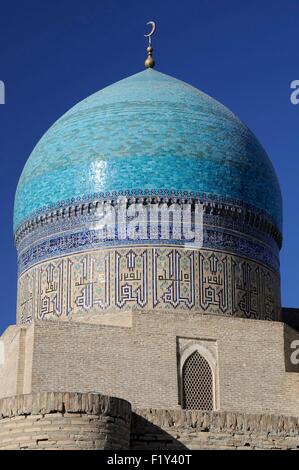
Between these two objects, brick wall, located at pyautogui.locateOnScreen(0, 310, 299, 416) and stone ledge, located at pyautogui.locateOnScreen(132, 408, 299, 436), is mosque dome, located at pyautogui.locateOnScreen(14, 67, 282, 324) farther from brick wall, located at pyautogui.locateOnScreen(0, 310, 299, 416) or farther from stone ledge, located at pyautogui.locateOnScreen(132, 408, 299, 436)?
stone ledge, located at pyautogui.locateOnScreen(132, 408, 299, 436)

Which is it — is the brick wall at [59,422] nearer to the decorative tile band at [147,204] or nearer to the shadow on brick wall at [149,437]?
the shadow on brick wall at [149,437]

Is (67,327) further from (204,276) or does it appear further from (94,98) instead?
(94,98)

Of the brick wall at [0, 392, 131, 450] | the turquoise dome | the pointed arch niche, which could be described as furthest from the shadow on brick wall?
the turquoise dome

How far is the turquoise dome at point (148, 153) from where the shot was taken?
1282 centimetres

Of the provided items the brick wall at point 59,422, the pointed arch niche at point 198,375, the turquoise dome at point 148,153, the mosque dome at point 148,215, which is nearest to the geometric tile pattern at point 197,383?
the pointed arch niche at point 198,375

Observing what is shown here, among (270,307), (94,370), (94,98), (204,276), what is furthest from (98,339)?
(94,98)

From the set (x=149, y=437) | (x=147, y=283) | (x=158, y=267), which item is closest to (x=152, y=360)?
(x=147, y=283)

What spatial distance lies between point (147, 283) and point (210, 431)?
2.34m

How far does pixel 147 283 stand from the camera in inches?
488

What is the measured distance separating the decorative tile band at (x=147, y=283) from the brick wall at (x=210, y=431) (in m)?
1.98

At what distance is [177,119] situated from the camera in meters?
13.2

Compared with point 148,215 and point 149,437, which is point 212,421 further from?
point 148,215

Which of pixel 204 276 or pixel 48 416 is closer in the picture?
pixel 48 416
